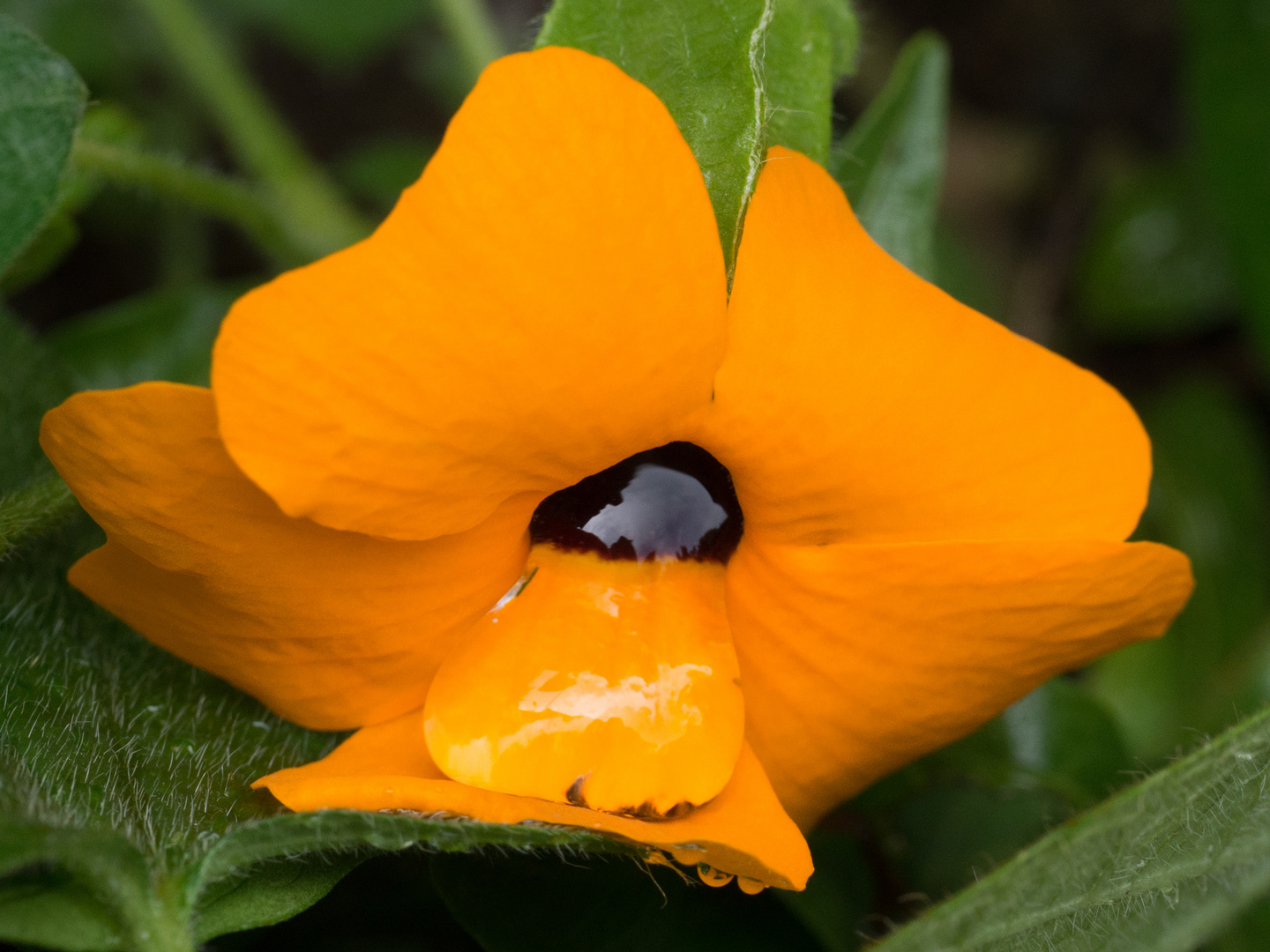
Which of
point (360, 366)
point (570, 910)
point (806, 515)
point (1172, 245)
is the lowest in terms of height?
point (570, 910)

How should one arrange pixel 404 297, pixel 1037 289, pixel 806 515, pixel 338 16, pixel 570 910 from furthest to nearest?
pixel 1037 289 → pixel 338 16 → pixel 570 910 → pixel 806 515 → pixel 404 297

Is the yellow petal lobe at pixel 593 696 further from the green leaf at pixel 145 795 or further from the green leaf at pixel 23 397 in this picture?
the green leaf at pixel 23 397

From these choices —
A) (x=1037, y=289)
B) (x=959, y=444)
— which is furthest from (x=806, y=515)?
(x=1037, y=289)

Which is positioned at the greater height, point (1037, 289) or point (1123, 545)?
point (1123, 545)

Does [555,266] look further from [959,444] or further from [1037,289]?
[1037,289]

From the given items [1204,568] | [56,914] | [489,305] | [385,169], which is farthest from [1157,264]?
[56,914]

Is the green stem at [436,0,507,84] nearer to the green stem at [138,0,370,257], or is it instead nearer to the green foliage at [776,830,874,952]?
the green stem at [138,0,370,257]

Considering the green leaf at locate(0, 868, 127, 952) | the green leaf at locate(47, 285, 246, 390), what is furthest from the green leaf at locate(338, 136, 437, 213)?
the green leaf at locate(0, 868, 127, 952)
